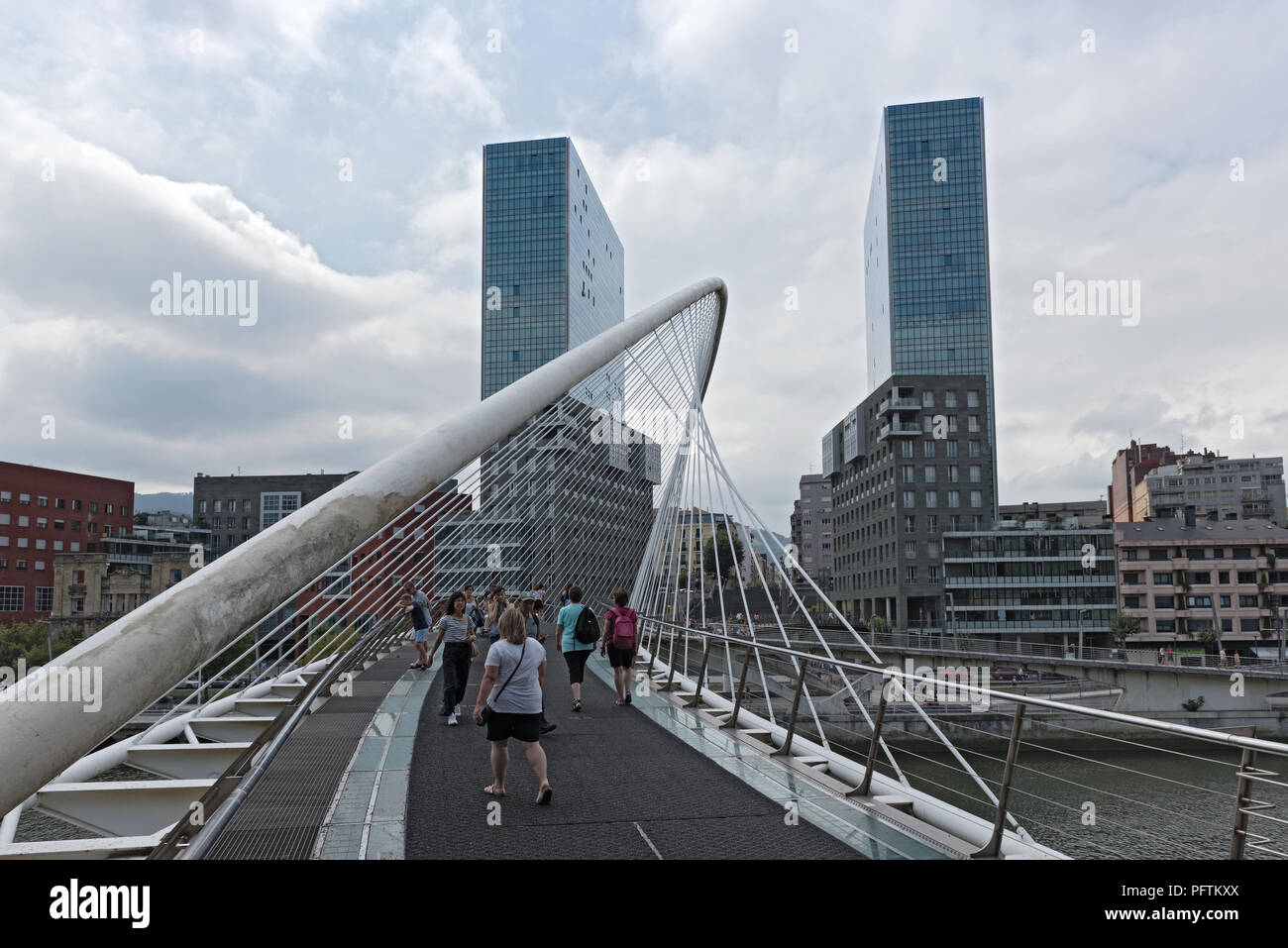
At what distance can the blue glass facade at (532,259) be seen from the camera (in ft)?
339

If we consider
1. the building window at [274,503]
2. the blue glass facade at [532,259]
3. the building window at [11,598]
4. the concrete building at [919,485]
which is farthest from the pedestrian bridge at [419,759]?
the blue glass facade at [532,259]

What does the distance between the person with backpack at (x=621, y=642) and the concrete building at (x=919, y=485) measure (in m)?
59.1

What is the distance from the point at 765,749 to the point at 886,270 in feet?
318

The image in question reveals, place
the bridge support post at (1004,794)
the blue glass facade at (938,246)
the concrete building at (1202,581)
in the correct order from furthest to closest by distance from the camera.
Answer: the blue glass facade at (938,246) < the concrete building at (1202,581) < the bridge support post at (1004,794)

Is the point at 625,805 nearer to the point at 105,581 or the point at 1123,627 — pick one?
the point at 105,581

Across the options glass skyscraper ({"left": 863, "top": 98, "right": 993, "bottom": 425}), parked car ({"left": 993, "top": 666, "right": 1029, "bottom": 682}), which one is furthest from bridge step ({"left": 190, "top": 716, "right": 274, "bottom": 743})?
glass skyscraper ({"left": 863, "top": 98, "right": 993, "bottom": 425})

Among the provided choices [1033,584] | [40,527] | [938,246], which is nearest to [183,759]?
[1033,584]

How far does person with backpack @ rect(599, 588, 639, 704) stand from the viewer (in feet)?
34.4

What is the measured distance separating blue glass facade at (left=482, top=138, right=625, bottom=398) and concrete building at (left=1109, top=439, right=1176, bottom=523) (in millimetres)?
66031

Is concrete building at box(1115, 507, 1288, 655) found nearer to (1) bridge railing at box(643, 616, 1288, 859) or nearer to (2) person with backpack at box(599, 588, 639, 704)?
(1) bridge railing at box(643, 616, 1288, 859)

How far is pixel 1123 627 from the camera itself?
59844 millimetres

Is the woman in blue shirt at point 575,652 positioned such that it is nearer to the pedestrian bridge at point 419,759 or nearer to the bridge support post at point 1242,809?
the pedestrian bridge at point 419,759

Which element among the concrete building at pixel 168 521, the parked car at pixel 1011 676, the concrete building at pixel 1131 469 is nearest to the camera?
the parked car at pixel 1011 676

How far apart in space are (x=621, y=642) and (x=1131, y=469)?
117123mm
